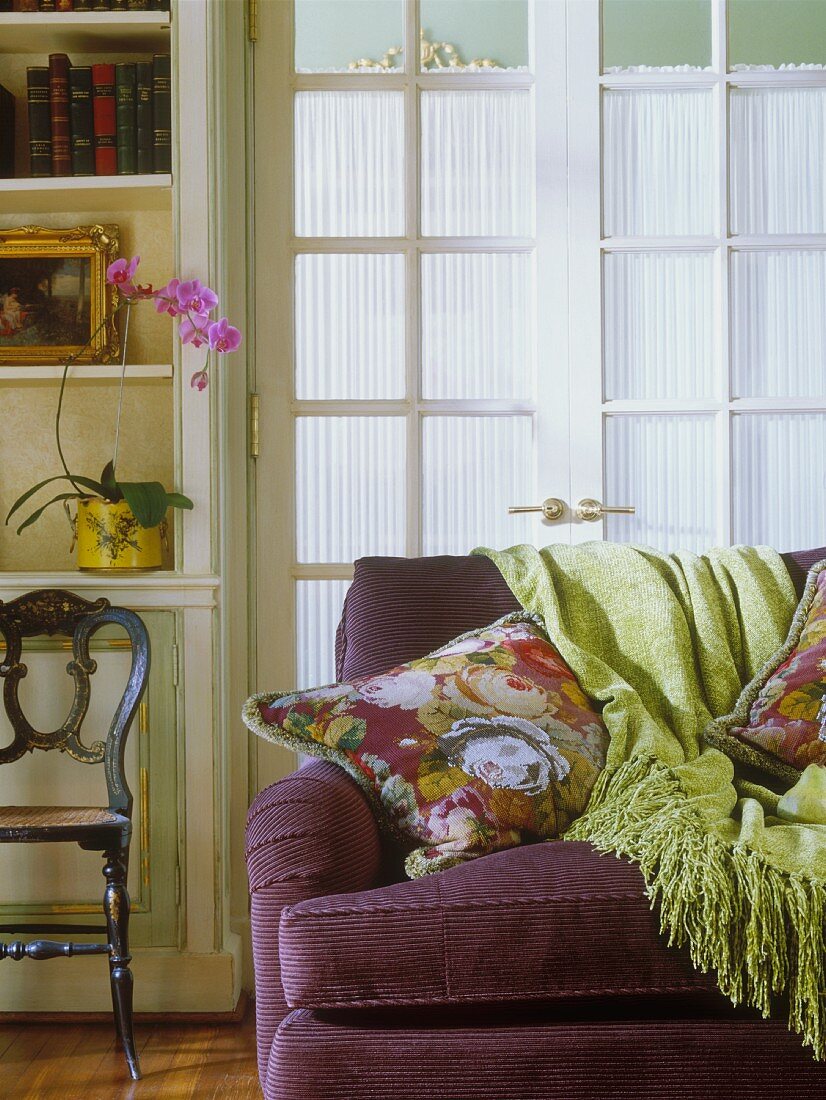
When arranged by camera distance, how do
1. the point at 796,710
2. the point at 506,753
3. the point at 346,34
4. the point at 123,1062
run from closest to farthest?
the point at 506,753 < the point at 796,710 < the point at 123,1062 < the point at 346,34

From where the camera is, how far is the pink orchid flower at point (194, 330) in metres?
2.15

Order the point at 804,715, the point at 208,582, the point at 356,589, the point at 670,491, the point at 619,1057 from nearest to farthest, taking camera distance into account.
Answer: the point at 619,1057
the point at 804,715
the point at 356,589
the point at 208,582
the point at 670,491

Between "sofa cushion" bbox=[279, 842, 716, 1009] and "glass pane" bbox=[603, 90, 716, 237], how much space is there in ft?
5.64

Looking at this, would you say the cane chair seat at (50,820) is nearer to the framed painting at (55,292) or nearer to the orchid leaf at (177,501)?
the orchid leaf at (177,501)

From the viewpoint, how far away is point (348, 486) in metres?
2.47

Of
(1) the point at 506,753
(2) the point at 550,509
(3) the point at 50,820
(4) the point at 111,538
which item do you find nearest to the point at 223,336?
(4) the point at 111,538

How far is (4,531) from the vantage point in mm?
2488

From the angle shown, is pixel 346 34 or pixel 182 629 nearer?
pixel 182 629

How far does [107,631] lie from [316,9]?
1.52 meters

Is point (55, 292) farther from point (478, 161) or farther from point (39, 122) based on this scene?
point (478, 161)

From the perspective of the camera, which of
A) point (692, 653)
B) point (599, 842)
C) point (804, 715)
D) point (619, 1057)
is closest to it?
point (619, 1057)

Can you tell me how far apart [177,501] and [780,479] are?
4.48 ft

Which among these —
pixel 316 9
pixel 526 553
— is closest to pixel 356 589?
pixel 526 553

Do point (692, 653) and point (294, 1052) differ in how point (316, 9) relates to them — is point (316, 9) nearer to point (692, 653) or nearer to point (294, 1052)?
point (692, 653)
